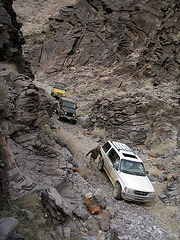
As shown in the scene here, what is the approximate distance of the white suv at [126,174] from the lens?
22.2ft

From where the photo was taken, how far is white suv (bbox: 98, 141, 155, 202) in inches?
266

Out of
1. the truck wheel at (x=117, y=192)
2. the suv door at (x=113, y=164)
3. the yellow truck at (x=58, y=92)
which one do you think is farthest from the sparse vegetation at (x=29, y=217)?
the yellow truck at (x=58, y=92)

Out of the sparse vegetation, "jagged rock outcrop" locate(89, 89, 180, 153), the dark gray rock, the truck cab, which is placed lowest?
the truck cab

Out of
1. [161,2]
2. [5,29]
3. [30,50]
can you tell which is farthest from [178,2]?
[30,50]

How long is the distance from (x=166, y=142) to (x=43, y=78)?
26.4 metres

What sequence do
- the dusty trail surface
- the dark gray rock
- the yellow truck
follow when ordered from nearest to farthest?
1. the dark gray rock
2. the dusty trail surface
3. the yellow truck

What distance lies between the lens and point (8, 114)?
19.0 ft

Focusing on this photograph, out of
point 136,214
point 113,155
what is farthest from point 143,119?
point 136,214

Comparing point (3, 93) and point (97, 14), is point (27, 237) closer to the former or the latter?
point (3, 93)

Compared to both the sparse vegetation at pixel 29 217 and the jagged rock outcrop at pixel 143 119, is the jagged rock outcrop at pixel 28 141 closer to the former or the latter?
the sparse vegetation at pixel 29 217

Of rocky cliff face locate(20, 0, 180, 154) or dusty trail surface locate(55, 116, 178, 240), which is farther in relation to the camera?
rocky cliff face locate(20, 0, 180, 154)

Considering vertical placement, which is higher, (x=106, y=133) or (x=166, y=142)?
(x=166, y=142)

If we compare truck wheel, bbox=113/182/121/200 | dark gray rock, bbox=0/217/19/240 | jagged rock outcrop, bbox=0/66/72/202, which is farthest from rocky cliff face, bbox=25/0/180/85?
dark gray rock, bbox=0/217/19/240

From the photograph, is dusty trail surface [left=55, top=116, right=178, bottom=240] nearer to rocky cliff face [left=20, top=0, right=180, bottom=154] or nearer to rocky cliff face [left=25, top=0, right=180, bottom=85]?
rocky cliff face [left=20, top=0, right=180, bottom=154]
